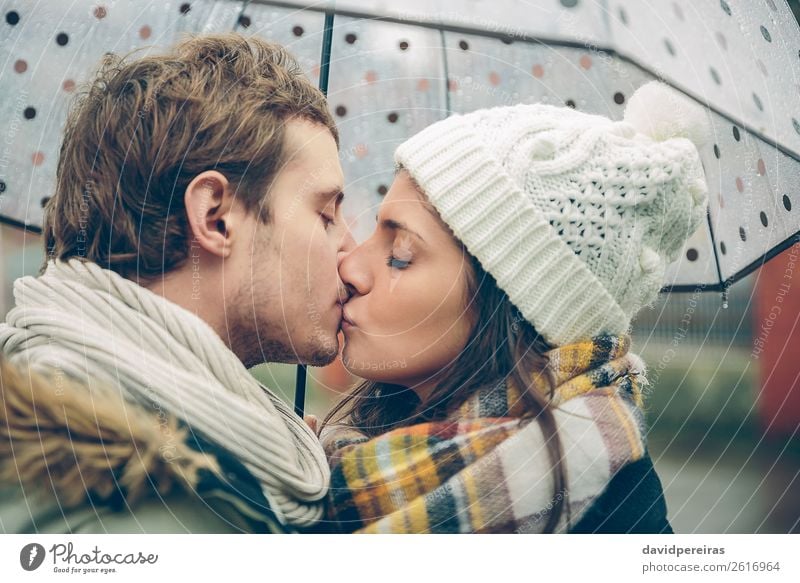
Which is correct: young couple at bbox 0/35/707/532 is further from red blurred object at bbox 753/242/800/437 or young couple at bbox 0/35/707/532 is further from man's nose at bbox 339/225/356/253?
red blurred object at bbox 753/242/800/437

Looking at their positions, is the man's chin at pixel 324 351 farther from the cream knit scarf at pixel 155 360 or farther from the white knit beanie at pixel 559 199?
the white knit beanie at pixel 559 199

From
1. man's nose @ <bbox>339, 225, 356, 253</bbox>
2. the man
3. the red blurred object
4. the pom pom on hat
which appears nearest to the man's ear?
the man

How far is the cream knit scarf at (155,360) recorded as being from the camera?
828 millimetres

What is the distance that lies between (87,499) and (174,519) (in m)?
0.09

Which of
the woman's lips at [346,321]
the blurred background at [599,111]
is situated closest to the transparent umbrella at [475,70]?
the blurred background at [599,111]

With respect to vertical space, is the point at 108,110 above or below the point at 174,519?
above

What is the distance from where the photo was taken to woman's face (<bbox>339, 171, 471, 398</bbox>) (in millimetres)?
858

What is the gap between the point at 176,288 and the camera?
0.89m

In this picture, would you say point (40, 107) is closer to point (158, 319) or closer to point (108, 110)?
point (108, 110)

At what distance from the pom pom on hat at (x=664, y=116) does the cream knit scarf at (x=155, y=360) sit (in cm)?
46

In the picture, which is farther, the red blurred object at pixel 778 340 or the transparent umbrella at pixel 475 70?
the red blurred object at pixel 778 340
